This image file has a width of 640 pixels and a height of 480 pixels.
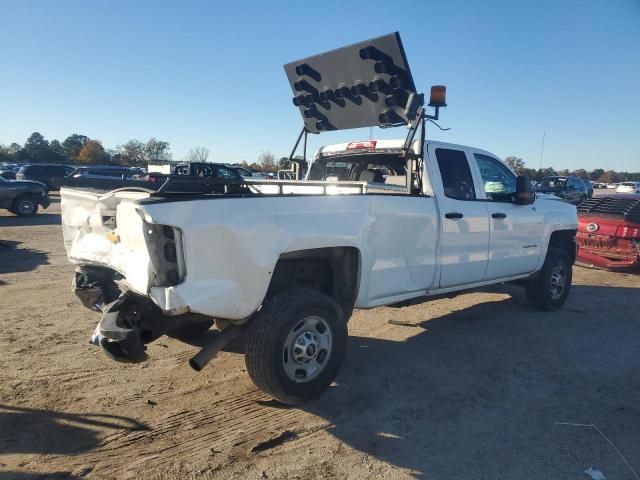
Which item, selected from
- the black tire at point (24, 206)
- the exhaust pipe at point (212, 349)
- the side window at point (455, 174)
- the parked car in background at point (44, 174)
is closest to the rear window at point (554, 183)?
the side window at point (455, 174)

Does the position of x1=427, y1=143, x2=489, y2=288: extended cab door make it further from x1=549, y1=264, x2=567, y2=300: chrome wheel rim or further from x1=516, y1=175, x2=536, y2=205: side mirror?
x1=549, y1=264, x2=567, y2=300: chrome wheel rim

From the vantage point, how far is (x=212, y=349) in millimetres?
3340

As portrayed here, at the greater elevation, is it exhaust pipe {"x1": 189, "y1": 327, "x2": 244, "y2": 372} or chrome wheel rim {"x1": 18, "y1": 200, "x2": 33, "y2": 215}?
exhaust pipe {"x1": 189, "y1": 327, "x2": 244, "y2": 372}

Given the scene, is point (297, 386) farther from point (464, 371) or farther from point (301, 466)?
point (464, 371)

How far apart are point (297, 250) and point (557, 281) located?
4480mm

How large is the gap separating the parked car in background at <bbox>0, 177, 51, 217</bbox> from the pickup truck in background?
14.7m

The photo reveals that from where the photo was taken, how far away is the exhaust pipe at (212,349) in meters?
3.26

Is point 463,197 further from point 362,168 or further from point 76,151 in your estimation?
point 76,151

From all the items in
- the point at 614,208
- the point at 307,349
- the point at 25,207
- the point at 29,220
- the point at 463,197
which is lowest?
the point at 29,220

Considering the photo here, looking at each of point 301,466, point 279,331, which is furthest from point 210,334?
point 301,466

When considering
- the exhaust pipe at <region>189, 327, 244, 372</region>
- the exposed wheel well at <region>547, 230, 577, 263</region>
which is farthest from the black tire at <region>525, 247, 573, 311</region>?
the exhaust pipe at <region>189, 327, 244, 372</region>

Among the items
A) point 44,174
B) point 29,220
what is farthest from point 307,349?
point 44,174

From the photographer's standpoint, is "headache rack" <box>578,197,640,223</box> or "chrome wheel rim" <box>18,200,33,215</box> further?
"chrome wheel rim" <box>18,200,33,215</box>

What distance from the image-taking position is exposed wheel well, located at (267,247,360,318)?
382cm
